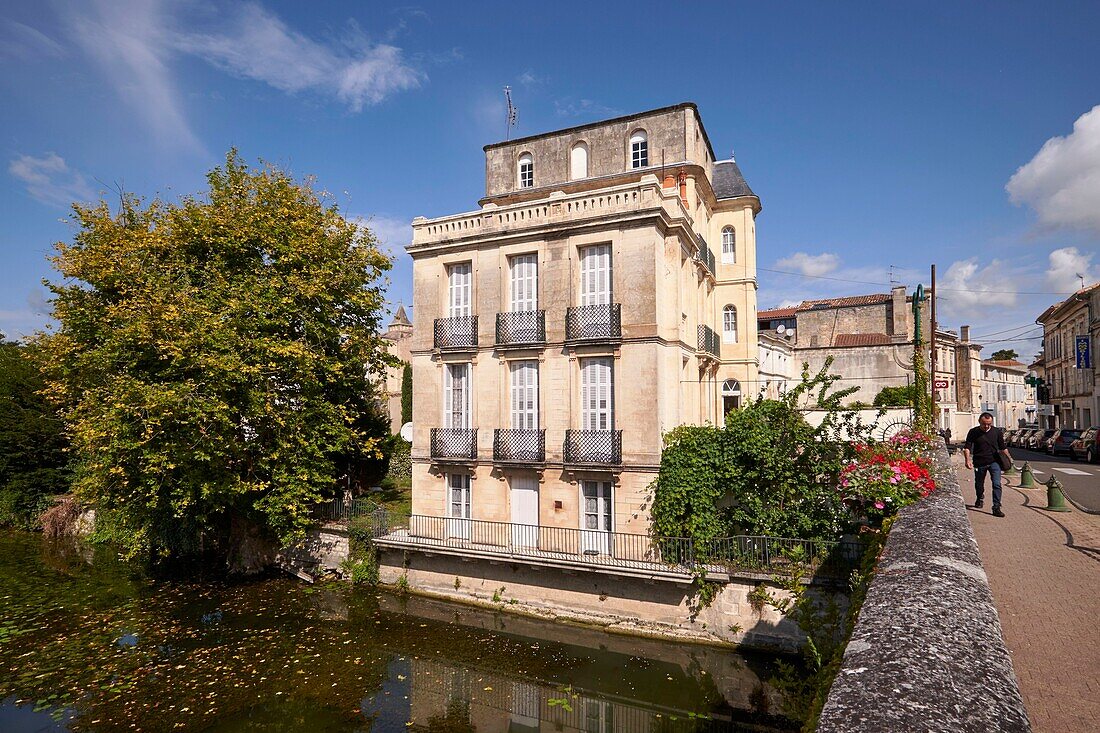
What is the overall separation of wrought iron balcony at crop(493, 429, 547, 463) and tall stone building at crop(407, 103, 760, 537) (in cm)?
4

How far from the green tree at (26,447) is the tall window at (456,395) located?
22.5 meters

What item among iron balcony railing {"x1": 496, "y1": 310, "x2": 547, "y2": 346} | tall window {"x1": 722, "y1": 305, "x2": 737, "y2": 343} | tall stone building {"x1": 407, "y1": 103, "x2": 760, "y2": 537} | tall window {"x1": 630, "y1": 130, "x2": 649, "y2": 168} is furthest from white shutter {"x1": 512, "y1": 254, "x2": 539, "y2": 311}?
tall window {"x1": 722, "y1": 305, "x2": 737, "y2": 343}

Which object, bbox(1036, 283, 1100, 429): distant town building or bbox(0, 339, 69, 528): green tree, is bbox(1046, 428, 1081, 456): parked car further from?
bbox(0, 339, 69, 528): green tree

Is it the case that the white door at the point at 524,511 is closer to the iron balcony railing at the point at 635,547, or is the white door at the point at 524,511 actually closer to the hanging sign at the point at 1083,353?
the iron balcony railing at the point at 635,547

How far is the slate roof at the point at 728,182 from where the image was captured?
81.7 feet

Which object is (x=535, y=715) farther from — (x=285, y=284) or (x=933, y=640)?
(x=285, y=284)

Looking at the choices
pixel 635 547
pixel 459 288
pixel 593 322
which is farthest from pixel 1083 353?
pixel 459 288

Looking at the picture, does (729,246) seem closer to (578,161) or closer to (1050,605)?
(578,161)

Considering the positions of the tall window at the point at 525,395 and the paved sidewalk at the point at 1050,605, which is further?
the tall window at the point at 525,395

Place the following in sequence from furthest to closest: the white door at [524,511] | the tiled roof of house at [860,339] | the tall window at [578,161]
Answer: the tiled roof of house at [860,339] < the tall window at [578,161] < the white door at [524,511]

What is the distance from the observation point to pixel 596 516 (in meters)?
17.8

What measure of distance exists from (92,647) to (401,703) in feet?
28.2

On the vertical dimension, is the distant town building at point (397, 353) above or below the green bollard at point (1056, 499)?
above

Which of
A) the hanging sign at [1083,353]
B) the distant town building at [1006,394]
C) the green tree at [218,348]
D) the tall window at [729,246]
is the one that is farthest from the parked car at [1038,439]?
the green tree at [218,348]
